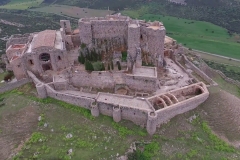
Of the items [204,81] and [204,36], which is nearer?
[204,81]

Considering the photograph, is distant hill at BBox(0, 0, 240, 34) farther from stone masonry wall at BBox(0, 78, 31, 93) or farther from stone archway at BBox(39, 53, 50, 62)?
stone masonry wall at BBox(0, 78, 31, 93)

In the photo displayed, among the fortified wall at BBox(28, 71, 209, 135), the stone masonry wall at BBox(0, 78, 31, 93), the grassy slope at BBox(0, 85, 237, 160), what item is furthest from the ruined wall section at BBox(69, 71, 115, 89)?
the stone masonry wall at BBox(0, 78, 31, 93)

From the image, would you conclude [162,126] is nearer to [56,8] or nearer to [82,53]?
[82,53]

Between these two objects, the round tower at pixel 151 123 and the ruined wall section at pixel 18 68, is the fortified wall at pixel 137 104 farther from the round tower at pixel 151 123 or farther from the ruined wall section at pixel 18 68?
the ruined wall section at pixel 18 68

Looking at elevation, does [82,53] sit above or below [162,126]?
above

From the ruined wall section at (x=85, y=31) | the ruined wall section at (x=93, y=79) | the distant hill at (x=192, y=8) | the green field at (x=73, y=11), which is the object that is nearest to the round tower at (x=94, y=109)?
the ruined wall section at (x=93, y=79)

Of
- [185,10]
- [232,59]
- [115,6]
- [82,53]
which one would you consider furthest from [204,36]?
[82,53]

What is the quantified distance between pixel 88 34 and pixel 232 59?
54.6 m

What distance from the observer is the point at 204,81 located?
142 ft

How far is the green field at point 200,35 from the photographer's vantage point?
3309 inches

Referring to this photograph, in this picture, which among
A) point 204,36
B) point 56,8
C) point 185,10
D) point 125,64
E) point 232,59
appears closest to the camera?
point 125,64

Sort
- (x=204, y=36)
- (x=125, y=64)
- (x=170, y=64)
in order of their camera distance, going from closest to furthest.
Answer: (x=125, y=64), (x=170, y=64), (x=204, y=36)

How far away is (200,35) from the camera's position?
313 feet

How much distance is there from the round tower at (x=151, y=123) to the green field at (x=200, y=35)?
5768 centimetres
